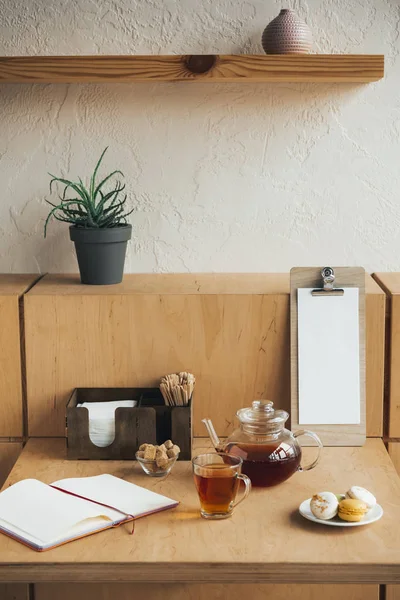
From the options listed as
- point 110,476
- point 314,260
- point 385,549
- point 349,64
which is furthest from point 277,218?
point 385,549

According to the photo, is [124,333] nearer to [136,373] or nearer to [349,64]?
[136,373]

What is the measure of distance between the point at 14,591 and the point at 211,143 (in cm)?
122

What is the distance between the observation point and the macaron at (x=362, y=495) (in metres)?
1.54

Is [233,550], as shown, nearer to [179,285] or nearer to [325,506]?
[325,506]

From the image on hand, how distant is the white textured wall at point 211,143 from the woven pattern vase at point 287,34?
136 millimetres

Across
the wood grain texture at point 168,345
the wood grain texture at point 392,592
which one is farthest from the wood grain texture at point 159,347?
the wood grain texture at point 392,592

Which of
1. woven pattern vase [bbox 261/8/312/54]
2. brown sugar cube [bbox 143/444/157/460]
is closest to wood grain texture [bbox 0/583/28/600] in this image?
brown sugar cube [bbox 143/444/157/460]

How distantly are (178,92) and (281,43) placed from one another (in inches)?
12.5

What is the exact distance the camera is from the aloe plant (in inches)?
79.5

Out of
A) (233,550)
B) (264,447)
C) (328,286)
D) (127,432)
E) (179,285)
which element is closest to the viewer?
(233,550)

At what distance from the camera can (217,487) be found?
5.03ft

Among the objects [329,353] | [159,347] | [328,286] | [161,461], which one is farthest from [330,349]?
[161,461]

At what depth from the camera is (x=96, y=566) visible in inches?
55.2

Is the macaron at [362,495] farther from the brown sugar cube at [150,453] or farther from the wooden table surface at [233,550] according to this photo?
the brown sugar cube at [150,453]
